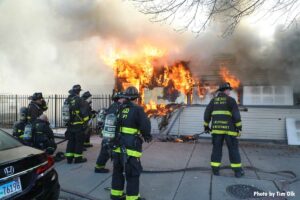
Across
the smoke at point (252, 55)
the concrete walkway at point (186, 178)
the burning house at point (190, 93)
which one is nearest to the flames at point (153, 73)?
the burning house at point (190, 93)

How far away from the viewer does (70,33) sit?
1081 cm

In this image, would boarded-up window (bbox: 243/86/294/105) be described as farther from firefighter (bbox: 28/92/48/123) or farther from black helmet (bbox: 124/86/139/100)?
black helmet (bbox: 124/86/139/100)

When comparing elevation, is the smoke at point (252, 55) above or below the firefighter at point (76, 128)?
above

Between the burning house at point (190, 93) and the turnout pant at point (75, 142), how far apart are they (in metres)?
4.18

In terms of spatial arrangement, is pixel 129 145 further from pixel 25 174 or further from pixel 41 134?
pixel 41 134

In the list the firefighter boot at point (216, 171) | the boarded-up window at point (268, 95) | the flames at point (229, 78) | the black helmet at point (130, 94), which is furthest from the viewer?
the flames at point (229, 78)

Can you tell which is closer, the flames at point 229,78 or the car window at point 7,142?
the car window at point 7,142

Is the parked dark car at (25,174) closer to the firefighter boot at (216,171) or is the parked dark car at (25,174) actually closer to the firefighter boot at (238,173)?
the firefighter boot at (216,171)

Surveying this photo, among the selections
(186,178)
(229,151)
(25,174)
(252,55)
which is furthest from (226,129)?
(252,55)

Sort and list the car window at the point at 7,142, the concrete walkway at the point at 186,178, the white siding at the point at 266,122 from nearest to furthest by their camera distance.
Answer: the car window at the point at 7,142
the concrete walkway at the point at 186,178
the white siding at the point at 266,122

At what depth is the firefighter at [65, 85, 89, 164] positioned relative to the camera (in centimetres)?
618

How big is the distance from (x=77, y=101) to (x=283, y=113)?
6577 millimetres

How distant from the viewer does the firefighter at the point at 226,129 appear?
5.25 meters

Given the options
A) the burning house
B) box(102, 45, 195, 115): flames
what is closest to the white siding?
the burning house
